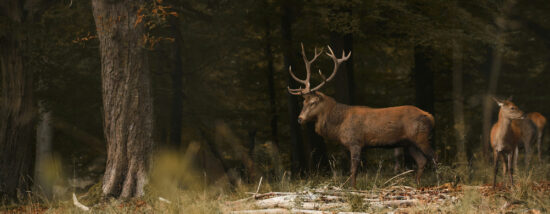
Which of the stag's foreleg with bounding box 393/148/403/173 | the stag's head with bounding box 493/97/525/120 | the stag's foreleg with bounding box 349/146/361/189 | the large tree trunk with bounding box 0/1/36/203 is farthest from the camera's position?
the large tree trunk with bounding box 0/1/36/203

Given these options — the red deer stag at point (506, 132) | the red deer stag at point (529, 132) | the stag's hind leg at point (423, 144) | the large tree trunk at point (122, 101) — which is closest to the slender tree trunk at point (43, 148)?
the large tree trunk at point (122, 101)

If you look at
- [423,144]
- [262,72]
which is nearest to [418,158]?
[423,144]

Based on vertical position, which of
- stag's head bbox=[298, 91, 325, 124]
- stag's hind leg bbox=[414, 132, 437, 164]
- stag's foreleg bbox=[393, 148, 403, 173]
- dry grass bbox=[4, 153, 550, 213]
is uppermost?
stag's head bbox=[298, 91, 325, 124]

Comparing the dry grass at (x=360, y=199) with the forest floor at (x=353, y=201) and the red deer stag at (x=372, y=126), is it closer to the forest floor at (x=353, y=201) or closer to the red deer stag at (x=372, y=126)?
the forest floor at (x=353, y=201)

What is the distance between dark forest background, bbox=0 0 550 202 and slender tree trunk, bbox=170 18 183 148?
3cm

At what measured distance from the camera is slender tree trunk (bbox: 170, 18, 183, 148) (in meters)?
17.6

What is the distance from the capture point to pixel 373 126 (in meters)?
9.86

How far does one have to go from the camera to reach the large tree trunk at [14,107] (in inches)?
479

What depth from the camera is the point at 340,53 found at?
45.1ft

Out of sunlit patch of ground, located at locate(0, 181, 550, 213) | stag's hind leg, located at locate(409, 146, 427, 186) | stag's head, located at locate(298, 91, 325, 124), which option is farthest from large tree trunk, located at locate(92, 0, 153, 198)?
stag's hind leg, located at locate(409, 146, 427, 186)

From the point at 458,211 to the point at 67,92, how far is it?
12.8 meters

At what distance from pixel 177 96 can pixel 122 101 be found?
27.6 ft

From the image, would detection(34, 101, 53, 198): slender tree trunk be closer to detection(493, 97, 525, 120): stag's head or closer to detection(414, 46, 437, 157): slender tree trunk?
detection(414, 46, 437, 157): slender tree trunk

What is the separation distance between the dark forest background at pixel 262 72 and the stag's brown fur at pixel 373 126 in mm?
2548
